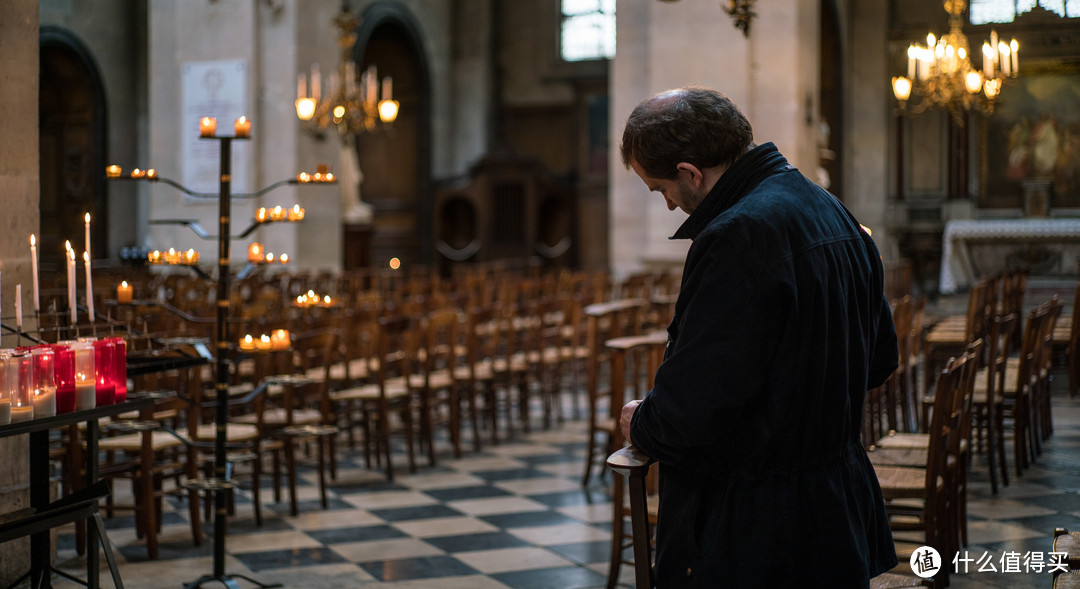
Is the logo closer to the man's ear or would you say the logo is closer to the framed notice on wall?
the man's ear

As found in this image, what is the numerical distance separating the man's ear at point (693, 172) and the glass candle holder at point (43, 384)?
1.98 meters

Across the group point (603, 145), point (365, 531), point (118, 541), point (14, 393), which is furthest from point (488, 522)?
point (603, 145)

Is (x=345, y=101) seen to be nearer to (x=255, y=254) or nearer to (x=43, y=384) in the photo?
(x=255, y=254)

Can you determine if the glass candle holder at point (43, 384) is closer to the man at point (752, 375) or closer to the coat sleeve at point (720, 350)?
the man at point (752, 375)

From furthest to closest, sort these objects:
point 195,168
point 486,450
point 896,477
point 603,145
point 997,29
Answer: point 603,145 → point 997,29 → point 195,168 → point 486,450 → point 896,477

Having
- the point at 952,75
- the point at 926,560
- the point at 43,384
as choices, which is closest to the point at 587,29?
the point at 952,75

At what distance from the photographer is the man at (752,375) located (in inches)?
78.0

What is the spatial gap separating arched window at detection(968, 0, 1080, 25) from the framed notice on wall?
12643 millimetres

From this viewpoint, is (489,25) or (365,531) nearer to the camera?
(365,531)

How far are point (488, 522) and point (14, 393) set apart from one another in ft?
9.21

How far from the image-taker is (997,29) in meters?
19.2

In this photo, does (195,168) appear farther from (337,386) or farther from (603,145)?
(603,145)

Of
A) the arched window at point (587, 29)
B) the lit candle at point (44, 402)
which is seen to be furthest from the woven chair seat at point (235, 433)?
the arched window at point (587, 29)

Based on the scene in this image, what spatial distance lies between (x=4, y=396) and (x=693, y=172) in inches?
78.7
